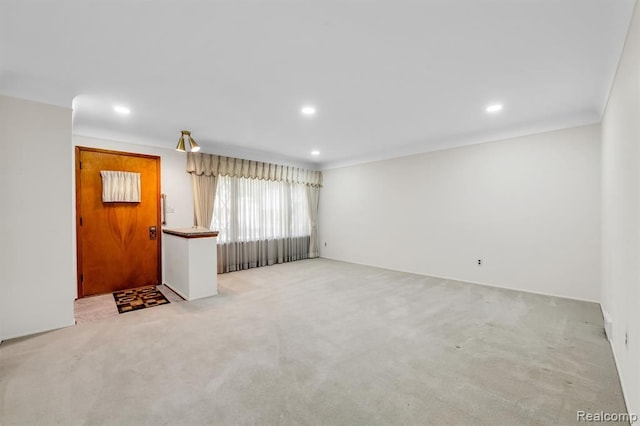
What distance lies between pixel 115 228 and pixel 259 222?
251cm

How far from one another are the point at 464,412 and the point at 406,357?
630 mm

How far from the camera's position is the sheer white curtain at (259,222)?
5.30 meters

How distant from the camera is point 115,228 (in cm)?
412

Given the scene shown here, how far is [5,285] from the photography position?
8.32ft

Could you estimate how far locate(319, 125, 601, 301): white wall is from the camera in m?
3.56

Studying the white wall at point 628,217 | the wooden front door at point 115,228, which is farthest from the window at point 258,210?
the white wall at point 628,217

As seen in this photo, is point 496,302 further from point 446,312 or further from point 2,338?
point 2,338

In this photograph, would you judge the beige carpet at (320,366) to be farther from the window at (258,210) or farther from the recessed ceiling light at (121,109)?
the recessed ceiling light at (121,109)

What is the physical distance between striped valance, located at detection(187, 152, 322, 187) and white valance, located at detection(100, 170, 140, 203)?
0.87m

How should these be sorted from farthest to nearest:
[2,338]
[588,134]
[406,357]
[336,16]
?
[588,134] < [2,338] < [406,357] < [336,16]

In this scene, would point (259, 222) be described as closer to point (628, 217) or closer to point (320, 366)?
point (320, 366)

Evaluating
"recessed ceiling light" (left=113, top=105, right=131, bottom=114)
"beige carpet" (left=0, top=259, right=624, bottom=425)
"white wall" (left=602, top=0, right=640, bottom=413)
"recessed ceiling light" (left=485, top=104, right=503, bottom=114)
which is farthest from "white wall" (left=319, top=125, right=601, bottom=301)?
"recessed ceiling light" (left=113, top=105, right=131, bottom=114)

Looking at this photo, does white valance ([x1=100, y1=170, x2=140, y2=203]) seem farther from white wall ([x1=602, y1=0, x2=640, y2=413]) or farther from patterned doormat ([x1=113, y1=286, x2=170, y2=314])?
white wall ([x1=602, y1=0, x2=640, y2=413])

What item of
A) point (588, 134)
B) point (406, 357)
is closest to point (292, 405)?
point (406, 357)
